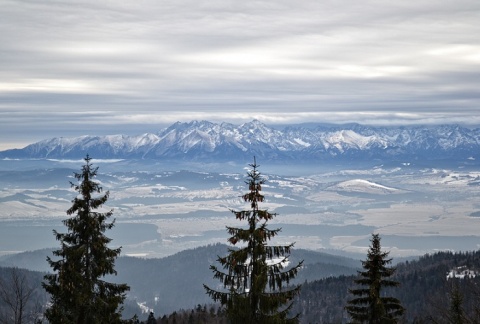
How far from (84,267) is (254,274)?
285 inches

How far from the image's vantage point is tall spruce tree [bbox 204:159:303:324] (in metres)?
24.4

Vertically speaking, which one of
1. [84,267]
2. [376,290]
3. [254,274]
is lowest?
[376,290]

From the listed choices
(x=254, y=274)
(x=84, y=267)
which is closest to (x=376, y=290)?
(x=254, y=274)

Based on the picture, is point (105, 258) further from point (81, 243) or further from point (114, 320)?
point (114, 320)

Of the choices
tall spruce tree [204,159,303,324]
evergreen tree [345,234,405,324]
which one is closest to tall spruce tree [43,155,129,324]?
tall spruce tree [204,159,303,324]

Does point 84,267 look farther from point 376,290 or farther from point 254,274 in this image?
point 376,290

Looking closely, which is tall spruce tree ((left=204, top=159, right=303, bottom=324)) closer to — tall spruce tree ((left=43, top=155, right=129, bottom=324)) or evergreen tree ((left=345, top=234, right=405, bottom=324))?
tall spruce tree ((left=43, top=155, right=129, bottom=324))

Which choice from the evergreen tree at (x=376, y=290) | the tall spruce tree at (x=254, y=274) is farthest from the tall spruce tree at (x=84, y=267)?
the evergreen tree at (x=376, y=290)

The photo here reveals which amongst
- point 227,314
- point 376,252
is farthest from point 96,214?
point 376,252

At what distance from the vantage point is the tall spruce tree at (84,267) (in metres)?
26.5

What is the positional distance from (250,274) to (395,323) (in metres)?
8.72

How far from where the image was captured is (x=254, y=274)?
24750mm

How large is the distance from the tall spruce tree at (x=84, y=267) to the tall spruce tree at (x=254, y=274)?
509 cm

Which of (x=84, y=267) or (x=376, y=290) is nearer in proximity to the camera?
(x=84, y=267)
